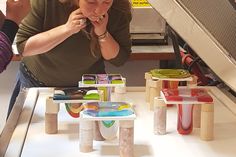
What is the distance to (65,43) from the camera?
149 centimetres

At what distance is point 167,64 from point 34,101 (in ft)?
3.47

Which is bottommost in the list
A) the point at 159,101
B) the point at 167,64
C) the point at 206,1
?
the point at 167,64

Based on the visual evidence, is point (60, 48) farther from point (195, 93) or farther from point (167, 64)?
point (167, 64)

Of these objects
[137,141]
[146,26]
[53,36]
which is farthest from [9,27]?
[146,26]

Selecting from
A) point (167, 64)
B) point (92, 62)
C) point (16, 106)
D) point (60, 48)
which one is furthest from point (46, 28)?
point (167, 64)

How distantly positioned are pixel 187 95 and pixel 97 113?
0.26 meters

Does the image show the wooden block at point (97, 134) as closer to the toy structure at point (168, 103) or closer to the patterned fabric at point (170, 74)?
the toy structure at point (168, 103)

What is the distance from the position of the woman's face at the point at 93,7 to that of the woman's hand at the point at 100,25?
0.05 metres

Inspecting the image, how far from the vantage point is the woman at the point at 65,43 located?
138 cm

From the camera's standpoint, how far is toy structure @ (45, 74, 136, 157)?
0.94m

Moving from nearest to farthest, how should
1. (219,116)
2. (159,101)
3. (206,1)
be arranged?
1. (206,1)
2. (159,101)
3. (219,116)

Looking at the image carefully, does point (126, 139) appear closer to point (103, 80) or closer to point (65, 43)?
point (103, 80)

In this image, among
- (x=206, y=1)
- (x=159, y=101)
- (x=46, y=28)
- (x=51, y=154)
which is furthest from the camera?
(x=46, y=28)

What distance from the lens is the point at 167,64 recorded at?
7.34 ft
